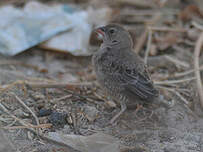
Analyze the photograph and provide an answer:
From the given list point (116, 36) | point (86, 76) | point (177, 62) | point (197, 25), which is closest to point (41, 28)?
point (86, 76)

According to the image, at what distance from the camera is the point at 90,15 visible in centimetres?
724

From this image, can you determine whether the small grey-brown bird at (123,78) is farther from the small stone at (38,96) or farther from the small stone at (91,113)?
the small stone at (38,96)

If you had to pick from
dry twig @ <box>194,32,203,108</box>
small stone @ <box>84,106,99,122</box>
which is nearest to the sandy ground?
small stone @ <box>84,106,99,122</box>

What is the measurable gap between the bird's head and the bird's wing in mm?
528

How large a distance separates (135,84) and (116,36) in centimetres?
82

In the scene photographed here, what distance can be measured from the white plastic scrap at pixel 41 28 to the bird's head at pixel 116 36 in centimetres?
118

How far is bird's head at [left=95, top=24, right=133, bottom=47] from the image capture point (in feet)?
17.1

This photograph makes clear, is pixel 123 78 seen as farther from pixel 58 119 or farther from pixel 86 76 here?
pixel 86 76

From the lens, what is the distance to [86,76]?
5875 mm

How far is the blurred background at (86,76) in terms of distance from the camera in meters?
4.30

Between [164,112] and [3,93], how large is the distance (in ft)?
6.65

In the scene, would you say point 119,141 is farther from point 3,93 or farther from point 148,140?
point 3,93

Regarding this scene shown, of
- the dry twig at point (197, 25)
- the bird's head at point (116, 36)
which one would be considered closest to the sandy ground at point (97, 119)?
the bird's head at point (116, 36)

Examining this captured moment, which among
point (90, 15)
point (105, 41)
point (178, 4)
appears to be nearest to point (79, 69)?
point (105, 41)
